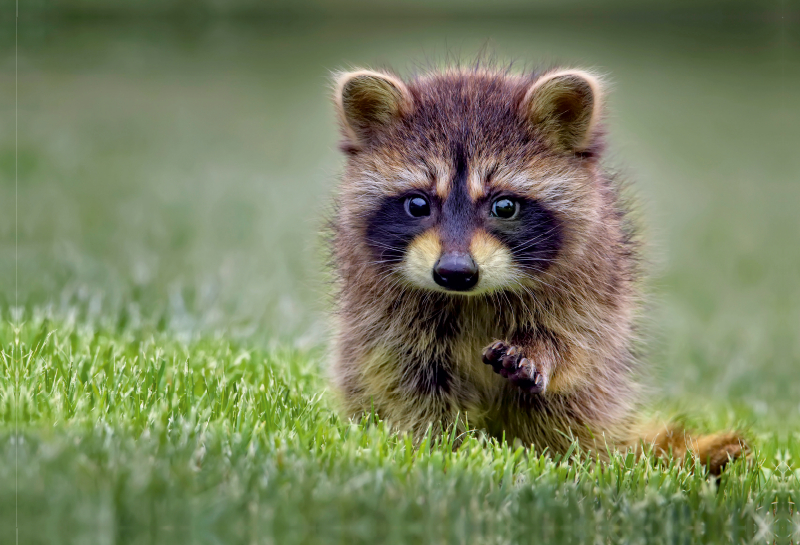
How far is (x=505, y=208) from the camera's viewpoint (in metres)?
3.79

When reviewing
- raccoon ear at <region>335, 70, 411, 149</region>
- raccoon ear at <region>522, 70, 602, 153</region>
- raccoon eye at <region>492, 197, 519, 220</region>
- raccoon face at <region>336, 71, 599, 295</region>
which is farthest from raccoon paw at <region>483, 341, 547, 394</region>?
raccoon ear at <region>335, 70, 411, 149</region>

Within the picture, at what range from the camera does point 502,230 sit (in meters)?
3.75

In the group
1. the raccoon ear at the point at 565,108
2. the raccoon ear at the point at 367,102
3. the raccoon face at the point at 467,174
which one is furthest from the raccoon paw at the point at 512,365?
the raccoon ear at the point at 367,102

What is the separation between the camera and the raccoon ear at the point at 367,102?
404 centimetres

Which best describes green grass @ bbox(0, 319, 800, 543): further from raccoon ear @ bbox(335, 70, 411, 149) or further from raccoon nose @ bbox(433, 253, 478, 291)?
raccoon ear @ bbox(335, 70, 411, 149)

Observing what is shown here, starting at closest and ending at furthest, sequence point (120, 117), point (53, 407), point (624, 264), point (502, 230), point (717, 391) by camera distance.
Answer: point (53, 407) → point (502, 230) → point (624, 264) → point (717, 391) → point (120, 117)

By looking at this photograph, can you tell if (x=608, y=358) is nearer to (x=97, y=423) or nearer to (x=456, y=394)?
(x=456, y=394)

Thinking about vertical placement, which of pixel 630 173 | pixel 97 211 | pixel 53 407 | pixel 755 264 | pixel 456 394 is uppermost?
pixel 630 173

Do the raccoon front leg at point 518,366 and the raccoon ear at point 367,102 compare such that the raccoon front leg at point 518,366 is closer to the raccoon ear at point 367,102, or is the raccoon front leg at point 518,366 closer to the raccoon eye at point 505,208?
the raccoon eye at point 505,208

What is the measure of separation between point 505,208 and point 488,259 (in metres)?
0.30

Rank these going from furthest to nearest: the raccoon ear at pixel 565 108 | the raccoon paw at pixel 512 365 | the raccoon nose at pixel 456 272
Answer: the raccoon ear at pixel 565 108 → the raccoon paw at pixel 512 365 → the raccoon nose at pixel 456 272

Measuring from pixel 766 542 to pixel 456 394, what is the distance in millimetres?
1466

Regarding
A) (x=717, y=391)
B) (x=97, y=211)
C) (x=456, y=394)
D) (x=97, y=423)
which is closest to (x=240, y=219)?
(x=97, y=211)

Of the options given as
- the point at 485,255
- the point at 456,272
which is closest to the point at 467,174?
the point at 485,255
